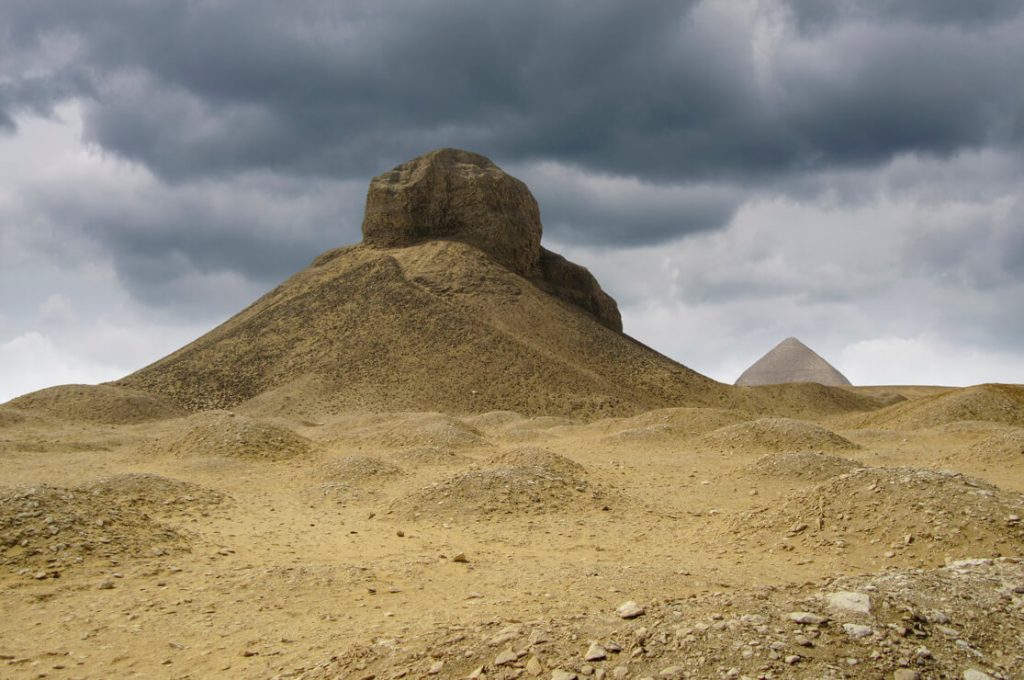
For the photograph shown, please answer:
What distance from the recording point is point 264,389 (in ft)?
140

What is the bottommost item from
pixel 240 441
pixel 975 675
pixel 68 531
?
pixel 975 675

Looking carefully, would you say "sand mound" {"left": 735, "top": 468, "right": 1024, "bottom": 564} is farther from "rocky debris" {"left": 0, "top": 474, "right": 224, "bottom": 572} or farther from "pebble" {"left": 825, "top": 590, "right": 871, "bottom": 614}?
"rocky debris" {"left": 0, "top": 474, "right": 224, "bottom": 572}

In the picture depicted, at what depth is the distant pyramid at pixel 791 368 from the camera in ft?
301

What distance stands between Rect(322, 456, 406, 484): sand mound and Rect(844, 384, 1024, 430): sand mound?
20.0 m

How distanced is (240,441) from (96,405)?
2119 centimetres

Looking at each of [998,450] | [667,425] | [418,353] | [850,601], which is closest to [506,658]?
[850,601]

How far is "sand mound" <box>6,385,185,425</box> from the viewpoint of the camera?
3622 cm

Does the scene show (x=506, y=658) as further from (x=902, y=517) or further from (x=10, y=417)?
→ (x=10, y=417)

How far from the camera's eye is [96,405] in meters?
37.1

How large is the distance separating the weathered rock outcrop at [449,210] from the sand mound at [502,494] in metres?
42.1

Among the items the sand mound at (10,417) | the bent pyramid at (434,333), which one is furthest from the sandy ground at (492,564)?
the bent pyramid at (434,333)

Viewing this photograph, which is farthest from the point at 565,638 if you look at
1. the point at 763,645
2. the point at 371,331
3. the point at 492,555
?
the point at 371,331

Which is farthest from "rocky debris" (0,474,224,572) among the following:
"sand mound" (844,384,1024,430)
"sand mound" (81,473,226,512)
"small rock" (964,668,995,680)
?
"sand mound" (844,384,1024,430)

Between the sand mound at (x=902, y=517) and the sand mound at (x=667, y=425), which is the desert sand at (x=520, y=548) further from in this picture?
the sand mound at (x=667, y=425)
